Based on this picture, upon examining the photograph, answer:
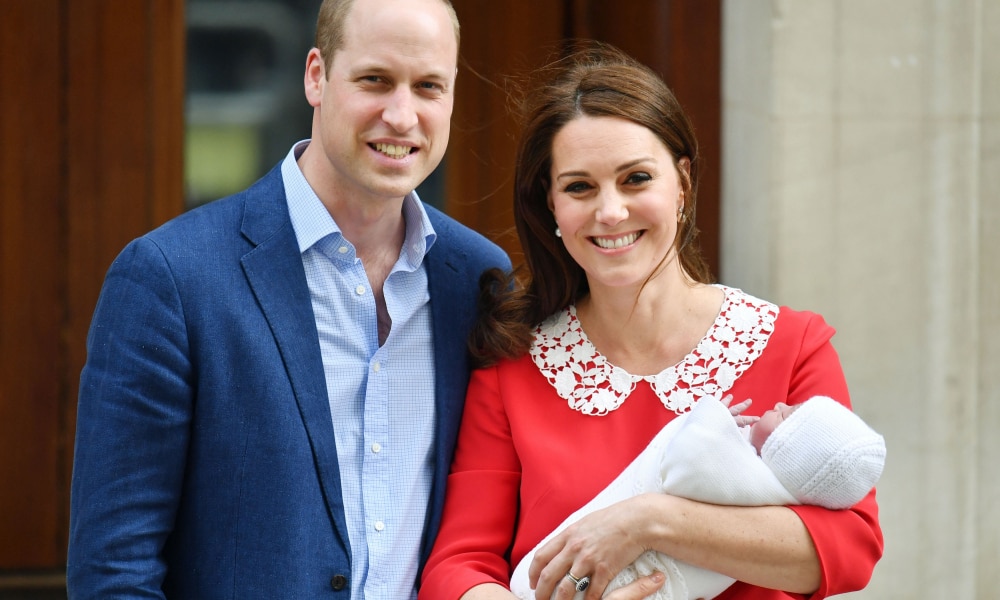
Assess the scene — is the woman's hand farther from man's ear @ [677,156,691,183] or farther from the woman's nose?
man's ear @ [677,156,691,183]

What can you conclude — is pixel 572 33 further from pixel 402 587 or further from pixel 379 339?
pixel 402 587

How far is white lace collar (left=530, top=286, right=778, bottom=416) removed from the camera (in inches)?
89.8

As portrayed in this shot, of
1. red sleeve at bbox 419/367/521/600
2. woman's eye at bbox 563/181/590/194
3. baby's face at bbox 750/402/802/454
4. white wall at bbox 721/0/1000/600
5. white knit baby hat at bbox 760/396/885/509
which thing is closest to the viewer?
white knit baby hat at bbox 760/396/885/509

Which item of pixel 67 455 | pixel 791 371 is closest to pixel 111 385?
pixel 791 371

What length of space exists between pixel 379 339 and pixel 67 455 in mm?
1666

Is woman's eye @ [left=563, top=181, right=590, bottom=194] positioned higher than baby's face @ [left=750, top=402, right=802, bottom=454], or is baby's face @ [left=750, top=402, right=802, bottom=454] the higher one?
woman's eye @ [left=563, top=181, right=590, bottom=194]

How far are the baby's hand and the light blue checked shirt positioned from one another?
590 mm

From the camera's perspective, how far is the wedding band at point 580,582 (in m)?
2.08

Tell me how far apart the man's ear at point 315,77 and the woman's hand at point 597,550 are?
0.99m

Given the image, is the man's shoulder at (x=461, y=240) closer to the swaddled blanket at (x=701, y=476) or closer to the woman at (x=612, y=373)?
the woman at (x=612, y=373)

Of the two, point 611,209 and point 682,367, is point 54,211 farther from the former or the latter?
point 682,367

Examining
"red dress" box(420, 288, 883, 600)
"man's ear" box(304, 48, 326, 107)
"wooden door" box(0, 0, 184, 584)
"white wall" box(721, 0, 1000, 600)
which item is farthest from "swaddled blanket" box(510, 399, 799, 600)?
"wooden door" box(0, 0, 184, 584)

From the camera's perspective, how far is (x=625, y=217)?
2.25 m

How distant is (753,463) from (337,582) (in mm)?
784
